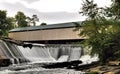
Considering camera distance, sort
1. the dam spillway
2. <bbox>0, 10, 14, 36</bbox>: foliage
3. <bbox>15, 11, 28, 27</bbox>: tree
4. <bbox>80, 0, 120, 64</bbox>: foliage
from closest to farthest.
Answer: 1. <bbox>80, 0, 120, 64</bbox>: foliage
2. the dam spillway
3. <bbox>0, 10, 14, 36</bbox>: foliage
4. <bbox>15, 11, 28, 27</bbox>: tree

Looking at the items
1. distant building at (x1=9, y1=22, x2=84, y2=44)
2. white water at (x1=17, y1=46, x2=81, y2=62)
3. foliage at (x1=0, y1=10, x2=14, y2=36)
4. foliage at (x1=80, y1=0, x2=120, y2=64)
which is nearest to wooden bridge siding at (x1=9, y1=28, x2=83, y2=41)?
distant building at (x1=9, y1=22, x2=84, y2=44)

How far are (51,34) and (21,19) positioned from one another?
80.3ft

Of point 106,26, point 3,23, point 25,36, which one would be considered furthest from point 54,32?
point 106,26

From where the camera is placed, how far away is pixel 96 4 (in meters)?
18.5

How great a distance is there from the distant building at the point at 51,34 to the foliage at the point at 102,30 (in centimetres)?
1579

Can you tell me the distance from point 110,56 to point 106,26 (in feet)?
6.26

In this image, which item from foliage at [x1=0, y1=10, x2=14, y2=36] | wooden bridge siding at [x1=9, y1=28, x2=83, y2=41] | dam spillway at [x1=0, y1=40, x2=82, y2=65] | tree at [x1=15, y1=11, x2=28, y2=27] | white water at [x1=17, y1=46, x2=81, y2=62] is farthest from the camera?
tree at [x1=15, y1=11, x2=28, y2=27]

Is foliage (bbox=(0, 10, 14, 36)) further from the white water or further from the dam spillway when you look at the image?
the white water

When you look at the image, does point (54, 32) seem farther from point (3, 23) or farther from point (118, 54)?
point (118, 54)

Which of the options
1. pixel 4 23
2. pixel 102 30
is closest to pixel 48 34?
pixel 4 23

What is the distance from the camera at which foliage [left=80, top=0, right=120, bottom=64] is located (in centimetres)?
1722

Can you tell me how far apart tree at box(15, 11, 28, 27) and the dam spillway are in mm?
28868

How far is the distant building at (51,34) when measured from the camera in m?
36.3

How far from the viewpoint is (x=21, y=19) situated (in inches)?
2457
